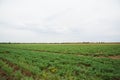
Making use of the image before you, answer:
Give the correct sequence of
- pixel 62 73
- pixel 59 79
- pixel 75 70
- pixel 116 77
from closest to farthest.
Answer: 1. pixel 59 79
2. pixel 116 77
3. pixel 62 73
4. pixel 75 70

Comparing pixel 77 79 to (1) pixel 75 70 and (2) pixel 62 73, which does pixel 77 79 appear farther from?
(1) pixel 75 70

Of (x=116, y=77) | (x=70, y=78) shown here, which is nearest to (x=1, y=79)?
(x=70, y=78)

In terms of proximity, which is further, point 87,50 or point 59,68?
point 87,50

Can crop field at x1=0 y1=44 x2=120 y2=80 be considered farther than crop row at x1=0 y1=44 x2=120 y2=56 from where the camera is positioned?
No

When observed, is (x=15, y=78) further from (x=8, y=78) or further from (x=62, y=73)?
(x=62, y=73)

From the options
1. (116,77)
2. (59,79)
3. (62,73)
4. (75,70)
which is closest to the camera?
(59,79)

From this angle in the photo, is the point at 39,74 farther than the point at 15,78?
Yes

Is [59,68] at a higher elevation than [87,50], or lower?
lower

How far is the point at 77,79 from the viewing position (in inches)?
248

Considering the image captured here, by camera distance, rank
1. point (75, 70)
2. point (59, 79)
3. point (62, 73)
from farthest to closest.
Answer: point (75, 70)
point (62, 73)
point (59, 79)

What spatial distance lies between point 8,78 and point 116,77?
6.43 m

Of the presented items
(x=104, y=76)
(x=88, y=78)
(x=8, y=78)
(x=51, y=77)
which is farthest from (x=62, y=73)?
(x=8, y=78)

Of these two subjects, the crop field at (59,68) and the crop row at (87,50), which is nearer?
the crop field at (59,68)

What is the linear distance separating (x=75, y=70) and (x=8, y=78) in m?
4.41
